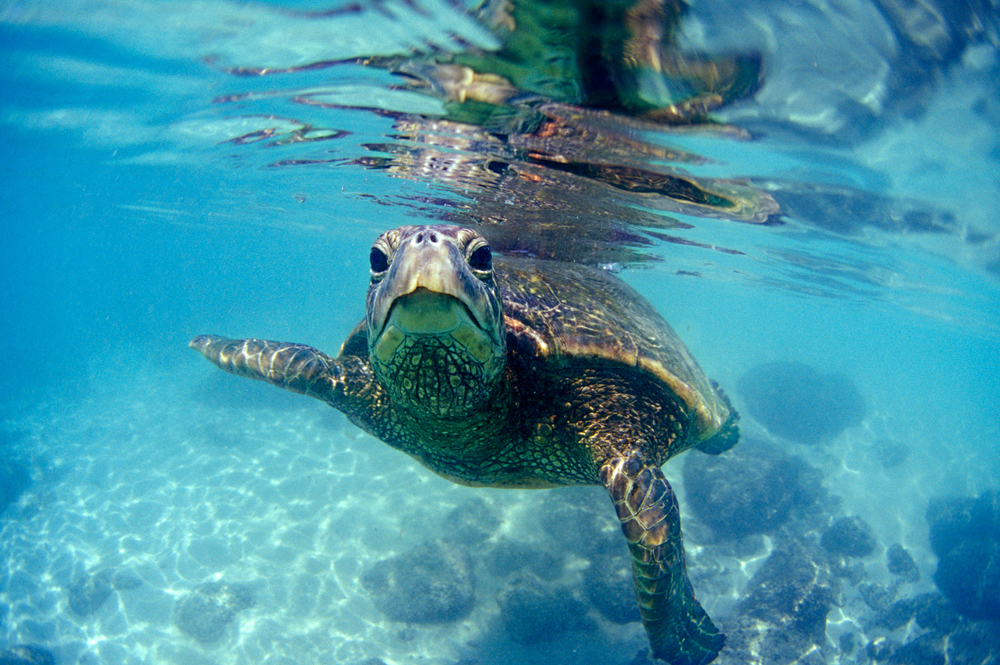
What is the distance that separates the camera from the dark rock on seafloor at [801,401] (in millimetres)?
20719

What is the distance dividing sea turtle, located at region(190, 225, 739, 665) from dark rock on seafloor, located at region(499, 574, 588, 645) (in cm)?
529

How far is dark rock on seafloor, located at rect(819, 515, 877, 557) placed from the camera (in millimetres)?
13266

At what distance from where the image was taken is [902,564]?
13.5 m

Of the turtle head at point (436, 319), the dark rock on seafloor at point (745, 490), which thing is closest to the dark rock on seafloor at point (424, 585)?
the dark rock on seafloor at point (745, 490)

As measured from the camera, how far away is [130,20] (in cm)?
709

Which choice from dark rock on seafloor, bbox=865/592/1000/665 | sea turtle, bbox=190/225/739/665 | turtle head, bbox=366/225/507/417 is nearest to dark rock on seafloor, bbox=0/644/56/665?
sea turtle, bbox=190/225/739/665

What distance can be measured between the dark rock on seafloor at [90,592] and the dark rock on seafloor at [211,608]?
1.84 metres

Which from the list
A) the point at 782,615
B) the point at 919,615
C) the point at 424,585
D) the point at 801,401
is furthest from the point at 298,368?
the point at 801,401

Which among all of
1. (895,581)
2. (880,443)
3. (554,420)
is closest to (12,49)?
(554,420)

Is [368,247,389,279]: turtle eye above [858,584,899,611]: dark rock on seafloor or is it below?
above

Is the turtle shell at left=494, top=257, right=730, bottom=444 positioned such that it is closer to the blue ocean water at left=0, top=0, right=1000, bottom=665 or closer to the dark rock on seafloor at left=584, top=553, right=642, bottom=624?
the blue ocean water at left=0, top=0, right=1000, bottom=665

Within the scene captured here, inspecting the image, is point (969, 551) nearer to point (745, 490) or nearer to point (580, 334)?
point (745, 490)

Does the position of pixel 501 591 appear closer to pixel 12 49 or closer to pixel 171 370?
pixel 12 49

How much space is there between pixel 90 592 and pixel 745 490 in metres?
16.1
